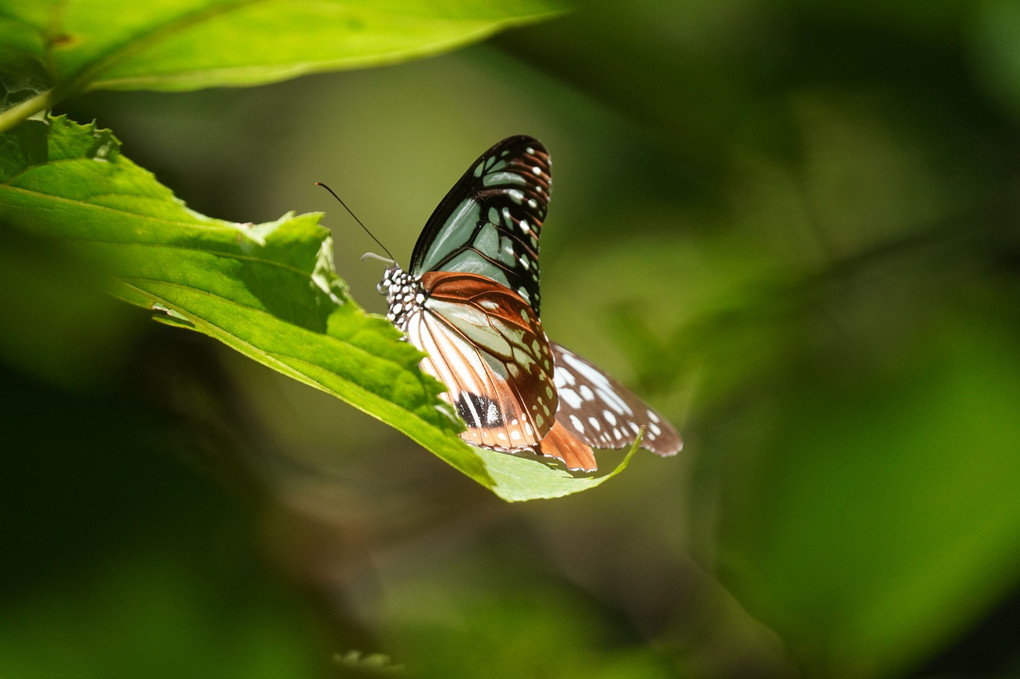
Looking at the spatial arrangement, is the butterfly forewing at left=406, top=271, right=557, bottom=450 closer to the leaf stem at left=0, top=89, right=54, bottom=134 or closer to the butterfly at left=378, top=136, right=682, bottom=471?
the butterfly at left=378, top=136, right=682, bottom=471

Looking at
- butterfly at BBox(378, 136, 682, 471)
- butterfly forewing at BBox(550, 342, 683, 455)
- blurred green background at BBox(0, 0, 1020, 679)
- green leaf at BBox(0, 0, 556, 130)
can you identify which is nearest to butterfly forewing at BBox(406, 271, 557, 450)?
butterfly at BBox(378, 136, 682, 471)

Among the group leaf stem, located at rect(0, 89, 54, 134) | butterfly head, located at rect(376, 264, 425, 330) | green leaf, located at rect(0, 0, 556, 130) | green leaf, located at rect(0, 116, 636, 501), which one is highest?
butterfly head, located at rect(376, 264, 425, 330)

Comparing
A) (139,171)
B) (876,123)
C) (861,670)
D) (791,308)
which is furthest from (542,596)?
(876,123)

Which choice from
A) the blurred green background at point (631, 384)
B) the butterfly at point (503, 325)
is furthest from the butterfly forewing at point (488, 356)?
the blurred green background at point (631, 384)

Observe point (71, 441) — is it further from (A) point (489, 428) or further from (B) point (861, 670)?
(B) point (861, 670)

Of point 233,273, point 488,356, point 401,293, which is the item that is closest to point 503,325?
point 488,356

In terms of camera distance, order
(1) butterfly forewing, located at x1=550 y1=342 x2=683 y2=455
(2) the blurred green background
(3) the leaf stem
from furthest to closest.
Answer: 1. (1) butterfly forewing, located at x1=550 y1=342 x2=683 y2=455
2. (2) the blurred green background
3. (3) the leaf stem
